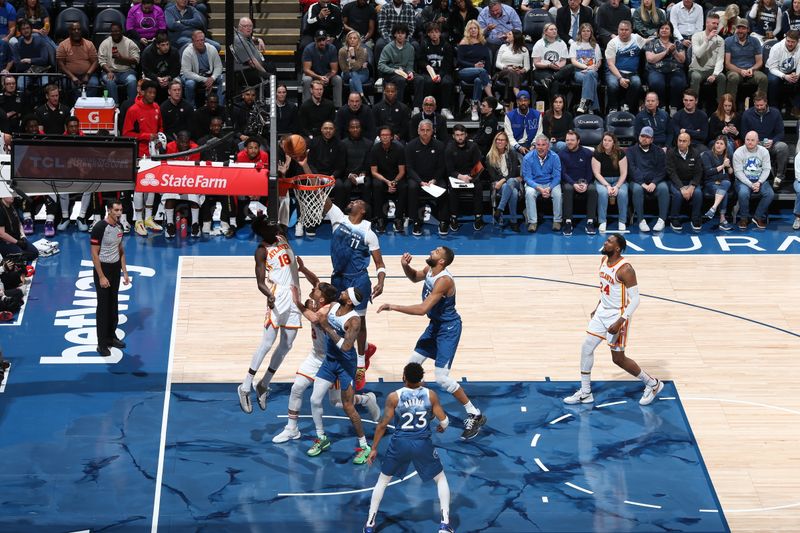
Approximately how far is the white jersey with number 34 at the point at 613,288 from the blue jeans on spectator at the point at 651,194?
21.5 feet

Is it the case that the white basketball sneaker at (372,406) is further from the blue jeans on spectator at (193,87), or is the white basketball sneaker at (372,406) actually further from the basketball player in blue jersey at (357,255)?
the blue jeans on spectator at (193,87)

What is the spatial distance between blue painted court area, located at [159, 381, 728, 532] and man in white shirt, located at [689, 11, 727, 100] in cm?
908

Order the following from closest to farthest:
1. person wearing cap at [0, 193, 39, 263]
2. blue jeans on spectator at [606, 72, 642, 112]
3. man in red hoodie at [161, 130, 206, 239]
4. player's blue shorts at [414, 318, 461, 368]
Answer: player's blue shorts at [414, 318, 461, 368], person wearing cap at [0, 193, 39, 263], man in red hoodie at [161, 130, 206, 239], blue jeans on spectator at [606, 72, 642, 112]

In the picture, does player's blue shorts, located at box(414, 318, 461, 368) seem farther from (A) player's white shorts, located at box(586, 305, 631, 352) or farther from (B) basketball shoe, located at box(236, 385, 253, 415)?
(B) basketball shoe, located at box(236, 385, 253, 415)

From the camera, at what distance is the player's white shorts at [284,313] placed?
14.0 meters

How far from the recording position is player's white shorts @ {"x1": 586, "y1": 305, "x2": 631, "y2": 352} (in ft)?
45.9

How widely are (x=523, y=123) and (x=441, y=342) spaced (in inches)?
327

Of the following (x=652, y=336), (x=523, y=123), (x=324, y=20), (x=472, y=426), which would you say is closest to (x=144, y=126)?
(x=324, y=20)

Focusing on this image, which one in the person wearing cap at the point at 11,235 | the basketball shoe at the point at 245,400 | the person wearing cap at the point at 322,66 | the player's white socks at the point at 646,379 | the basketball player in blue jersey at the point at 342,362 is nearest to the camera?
the basketball player in blue jersey at the point at 342,362

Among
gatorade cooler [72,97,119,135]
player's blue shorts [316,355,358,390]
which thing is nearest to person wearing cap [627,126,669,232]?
gatorade cooler [72,97,119,135]

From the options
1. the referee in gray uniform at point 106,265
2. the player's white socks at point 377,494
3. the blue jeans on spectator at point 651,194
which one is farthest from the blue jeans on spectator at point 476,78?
the player's white socks at point 377,494

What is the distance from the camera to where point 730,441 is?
1357cm

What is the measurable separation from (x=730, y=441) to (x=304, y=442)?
14.3 feet

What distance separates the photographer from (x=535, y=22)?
2317 centimetres
